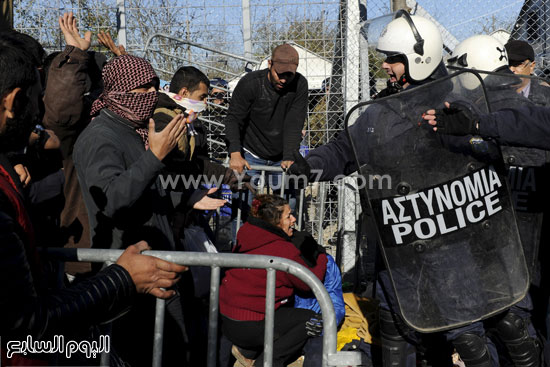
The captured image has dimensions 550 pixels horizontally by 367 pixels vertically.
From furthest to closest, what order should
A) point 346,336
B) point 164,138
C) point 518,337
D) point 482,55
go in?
point 346,336, point 482,55, point 518,337, point 164,138

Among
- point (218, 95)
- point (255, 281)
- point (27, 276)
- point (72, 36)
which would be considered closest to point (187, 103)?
point (72, 36)

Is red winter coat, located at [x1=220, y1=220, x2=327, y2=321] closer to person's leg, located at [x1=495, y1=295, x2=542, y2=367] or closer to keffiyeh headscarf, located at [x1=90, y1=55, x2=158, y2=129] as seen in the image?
person's leg, located at [x1=495, y1=295, x2=542, y2=367]

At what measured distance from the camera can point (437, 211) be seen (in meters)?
3.10

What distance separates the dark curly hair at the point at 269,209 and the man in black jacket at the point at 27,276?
2585mm

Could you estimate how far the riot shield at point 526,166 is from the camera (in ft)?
11.1

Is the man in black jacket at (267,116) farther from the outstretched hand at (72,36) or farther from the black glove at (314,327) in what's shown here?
the outstretched hand at (72,36)

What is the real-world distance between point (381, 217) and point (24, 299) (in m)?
1.97

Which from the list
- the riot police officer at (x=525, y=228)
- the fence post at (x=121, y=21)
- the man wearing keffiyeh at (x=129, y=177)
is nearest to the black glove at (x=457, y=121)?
the riot police officer at (x=525, y=228)

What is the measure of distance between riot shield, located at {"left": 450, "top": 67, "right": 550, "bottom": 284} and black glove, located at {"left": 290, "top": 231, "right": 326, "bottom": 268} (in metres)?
1.44

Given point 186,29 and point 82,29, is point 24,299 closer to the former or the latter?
point 186,29

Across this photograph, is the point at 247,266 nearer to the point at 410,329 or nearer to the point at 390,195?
the point at 390,195

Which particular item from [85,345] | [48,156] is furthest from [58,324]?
[48,156]

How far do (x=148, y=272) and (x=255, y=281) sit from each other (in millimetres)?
2254

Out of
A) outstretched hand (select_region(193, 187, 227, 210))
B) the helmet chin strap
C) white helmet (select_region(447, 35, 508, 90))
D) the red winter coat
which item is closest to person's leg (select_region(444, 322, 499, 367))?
the red winter coat
